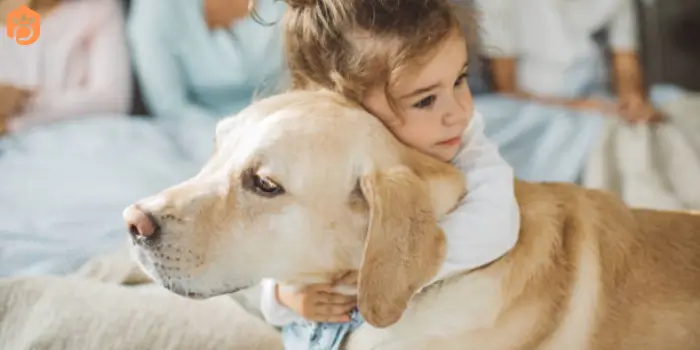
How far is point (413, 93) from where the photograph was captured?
1065mm

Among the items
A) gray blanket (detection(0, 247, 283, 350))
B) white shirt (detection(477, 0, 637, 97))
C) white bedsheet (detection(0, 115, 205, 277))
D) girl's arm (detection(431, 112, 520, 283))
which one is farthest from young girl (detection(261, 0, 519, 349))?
white shirt (detection(477, 0, 637, 97))

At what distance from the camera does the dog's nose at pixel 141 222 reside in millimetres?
929

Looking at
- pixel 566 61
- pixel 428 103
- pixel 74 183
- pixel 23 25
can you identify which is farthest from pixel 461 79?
pixel 566 61

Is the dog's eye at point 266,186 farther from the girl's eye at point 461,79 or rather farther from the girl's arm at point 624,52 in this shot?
the girl's arm at point 624,52

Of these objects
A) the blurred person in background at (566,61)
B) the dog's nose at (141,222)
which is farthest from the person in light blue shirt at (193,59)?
the dog's nose at (141,222)

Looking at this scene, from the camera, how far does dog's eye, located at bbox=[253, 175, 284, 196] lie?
0.96 meters

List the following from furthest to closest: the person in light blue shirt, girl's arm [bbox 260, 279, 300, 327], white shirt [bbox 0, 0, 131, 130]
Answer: the person in light blue shirt < white shirt [bbox 0, 0, 131, 130] < girl's arm [bbox 260, 279, 300, 327]

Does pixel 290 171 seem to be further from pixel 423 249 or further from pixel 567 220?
pixel 567 220

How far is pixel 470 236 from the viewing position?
1020 mm

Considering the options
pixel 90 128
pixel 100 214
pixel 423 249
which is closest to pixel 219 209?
pixel 423 249

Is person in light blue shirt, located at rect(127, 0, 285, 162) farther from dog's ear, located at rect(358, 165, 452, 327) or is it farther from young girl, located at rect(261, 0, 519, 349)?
dog's ear, located at rect(358, 165, 452, 327)

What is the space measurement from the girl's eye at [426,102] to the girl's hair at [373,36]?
4 centimetres

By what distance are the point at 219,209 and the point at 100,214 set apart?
733 mm

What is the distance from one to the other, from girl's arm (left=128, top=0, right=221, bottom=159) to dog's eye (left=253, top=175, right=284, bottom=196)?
104 cm
